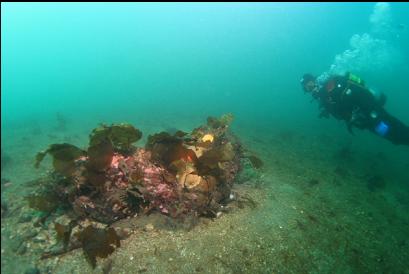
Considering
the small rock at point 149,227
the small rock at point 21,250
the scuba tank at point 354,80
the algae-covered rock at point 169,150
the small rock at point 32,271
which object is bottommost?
the small rock at point 21,250

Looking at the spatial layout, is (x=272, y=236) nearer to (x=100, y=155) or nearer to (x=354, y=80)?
(x=100, y=155)

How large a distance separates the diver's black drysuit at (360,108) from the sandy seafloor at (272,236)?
1.75m

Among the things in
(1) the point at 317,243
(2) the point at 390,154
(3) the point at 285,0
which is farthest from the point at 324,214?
(3) the point at 285,0

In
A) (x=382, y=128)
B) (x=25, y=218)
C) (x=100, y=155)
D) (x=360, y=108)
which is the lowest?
(x=25, y=218)

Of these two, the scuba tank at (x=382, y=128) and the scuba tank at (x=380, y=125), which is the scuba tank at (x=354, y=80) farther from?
the scuba tank at (x=382, y=128)

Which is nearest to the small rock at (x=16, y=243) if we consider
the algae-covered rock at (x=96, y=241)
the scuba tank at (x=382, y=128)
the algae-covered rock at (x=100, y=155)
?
the algae-covered rock at (x=96, y=241)

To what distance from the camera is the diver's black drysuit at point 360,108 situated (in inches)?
344

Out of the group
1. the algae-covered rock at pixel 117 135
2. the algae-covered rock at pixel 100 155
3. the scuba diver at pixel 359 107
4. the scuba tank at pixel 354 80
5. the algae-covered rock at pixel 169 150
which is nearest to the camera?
the algae-covered rock at pixel 100 155

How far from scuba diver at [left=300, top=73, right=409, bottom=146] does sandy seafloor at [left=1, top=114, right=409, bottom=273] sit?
69.0 inches

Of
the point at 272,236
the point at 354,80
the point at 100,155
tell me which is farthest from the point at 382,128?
the point at 100,155

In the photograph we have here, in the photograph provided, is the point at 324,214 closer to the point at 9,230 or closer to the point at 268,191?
the point at 268,191

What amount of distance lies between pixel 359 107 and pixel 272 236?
601cm

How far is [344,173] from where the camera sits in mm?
8805

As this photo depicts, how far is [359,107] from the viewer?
8.76 m
